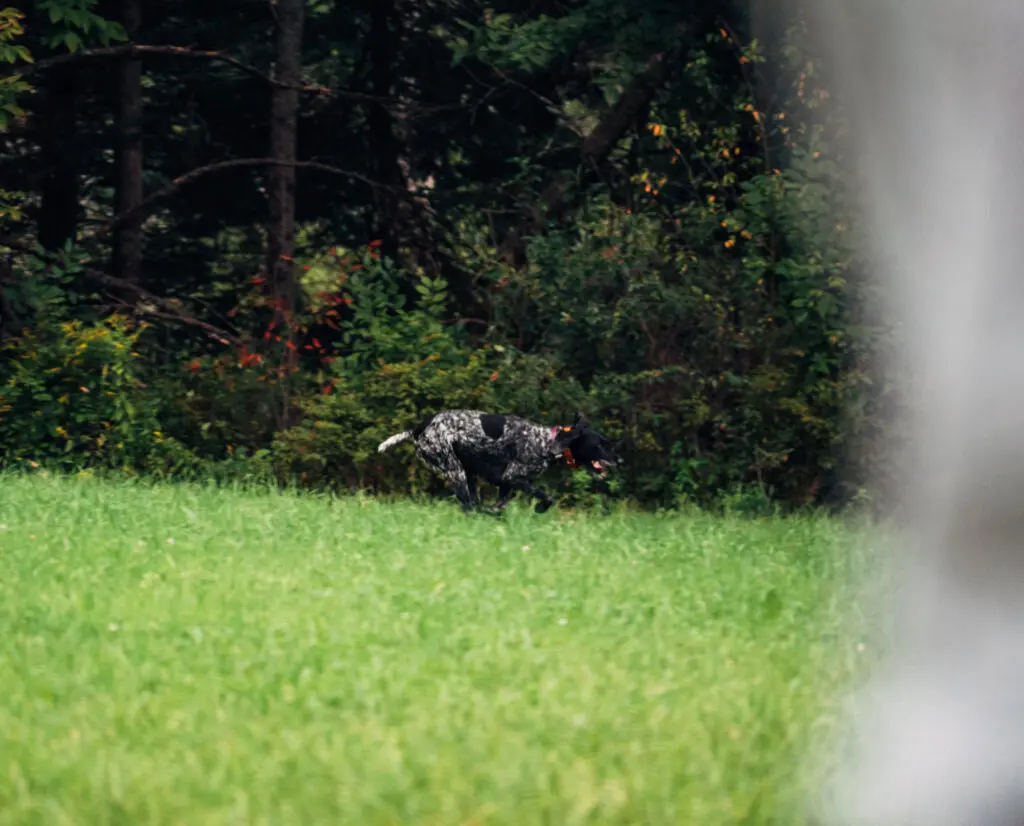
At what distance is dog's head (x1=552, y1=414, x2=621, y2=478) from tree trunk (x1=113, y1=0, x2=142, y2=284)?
33.6 ft

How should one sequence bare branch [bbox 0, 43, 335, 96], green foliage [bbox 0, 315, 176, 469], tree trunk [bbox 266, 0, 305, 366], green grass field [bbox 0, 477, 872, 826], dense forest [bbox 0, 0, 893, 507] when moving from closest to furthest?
green grass field [bbox 0, 477, 872, 826] < dense forest [bbox 0, 0, 893, 507] < green foliage [bbox 0, 315, 176, 469] < bare branch [bbox 0, 43, 335, 96] < tree trunk [bbox 266, 0, 305, 366]

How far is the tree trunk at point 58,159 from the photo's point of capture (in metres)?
23.3

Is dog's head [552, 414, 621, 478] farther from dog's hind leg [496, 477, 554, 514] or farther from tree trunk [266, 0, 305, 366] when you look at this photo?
tree trunk [266, 0, 305, 366]

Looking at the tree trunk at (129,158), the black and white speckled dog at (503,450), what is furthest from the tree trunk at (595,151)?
the black and white speckled dog at (503,450)

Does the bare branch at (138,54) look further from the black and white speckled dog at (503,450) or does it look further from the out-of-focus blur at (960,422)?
the out-of-focus blur at (960,422)

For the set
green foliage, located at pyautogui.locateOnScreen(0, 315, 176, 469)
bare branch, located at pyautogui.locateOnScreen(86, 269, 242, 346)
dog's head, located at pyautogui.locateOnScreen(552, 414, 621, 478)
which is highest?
bare branch, located at pyautogui.locateOnScreen(86, 269, 242, 346)

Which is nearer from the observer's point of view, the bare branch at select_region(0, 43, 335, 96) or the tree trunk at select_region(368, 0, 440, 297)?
the bare branch at select_region(0, 43, 335, 96)

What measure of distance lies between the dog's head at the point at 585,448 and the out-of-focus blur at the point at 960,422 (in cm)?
868

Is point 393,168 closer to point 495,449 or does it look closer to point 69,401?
point 69,401

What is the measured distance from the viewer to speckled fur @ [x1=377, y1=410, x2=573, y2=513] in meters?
14.6

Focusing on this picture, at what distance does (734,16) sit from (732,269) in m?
2.97

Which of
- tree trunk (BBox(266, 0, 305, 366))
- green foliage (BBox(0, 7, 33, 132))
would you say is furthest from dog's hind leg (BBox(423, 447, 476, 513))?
tree trunk (BBox(266, 0, 305, 366))

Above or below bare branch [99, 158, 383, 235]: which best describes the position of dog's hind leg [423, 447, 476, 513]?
below

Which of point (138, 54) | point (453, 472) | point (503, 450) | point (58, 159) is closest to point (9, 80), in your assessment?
point (138, 54)
